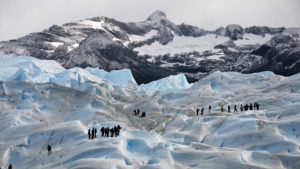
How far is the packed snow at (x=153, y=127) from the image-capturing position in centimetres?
A: 3341

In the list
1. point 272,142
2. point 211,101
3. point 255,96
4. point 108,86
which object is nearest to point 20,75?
point 108,86

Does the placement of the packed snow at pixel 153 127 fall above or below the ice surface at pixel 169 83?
below

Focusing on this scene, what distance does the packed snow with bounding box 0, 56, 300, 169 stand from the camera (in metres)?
33.4

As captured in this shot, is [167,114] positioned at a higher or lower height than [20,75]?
lower

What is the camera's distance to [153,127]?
63.6 meters

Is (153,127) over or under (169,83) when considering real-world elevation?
under

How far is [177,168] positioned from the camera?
31.8 m

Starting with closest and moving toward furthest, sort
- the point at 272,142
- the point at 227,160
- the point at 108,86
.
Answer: the point at 227,160
the point at 272,142
the point at 108,86

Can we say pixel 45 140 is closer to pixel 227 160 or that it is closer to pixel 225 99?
pixel 227 160

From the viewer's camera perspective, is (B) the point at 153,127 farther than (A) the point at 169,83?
No

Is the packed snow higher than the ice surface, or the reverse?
the ice surface

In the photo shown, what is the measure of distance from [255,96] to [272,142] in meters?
36.1

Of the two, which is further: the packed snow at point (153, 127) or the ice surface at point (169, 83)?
the ice surface at point (169, 83)

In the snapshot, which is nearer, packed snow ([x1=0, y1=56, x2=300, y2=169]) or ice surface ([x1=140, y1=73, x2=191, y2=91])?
packed snow ([x1=0, y1=56, x2=300, y2=169])
